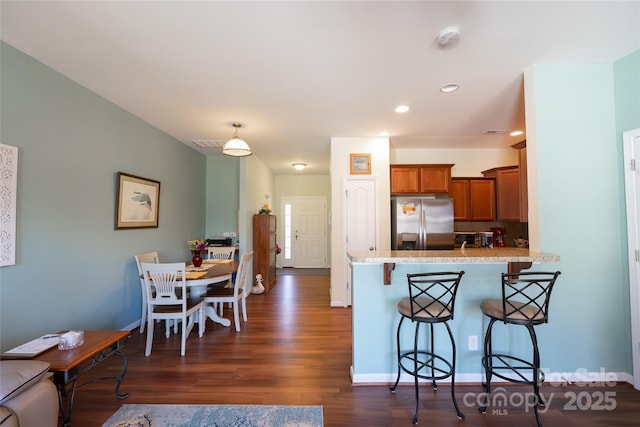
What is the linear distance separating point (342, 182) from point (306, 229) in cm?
376

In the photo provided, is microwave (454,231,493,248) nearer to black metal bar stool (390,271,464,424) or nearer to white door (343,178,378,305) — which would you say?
white door (343,178,378,305)

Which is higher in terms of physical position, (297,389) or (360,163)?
(360,163)

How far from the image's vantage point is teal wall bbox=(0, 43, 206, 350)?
2086mm

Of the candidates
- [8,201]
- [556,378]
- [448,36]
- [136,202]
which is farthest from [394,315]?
[136,202]

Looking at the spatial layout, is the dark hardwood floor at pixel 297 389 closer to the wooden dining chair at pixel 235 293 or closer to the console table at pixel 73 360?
the console table at pixel 73 360

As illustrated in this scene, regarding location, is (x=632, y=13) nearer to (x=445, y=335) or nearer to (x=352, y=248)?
(x=445, y=335)

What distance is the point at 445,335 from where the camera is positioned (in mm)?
2273

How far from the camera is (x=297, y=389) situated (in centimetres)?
219

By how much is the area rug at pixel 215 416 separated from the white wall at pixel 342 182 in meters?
2.38

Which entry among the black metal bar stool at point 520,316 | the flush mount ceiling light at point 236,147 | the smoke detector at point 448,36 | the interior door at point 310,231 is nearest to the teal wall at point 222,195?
the flush mount ceiling light at point 236,147

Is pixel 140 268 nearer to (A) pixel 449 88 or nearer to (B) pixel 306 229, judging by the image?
(A) pixel 449 88

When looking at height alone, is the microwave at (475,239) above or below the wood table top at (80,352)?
above

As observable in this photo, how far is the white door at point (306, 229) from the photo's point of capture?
308 inches

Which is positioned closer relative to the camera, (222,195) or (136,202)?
(136,202)
